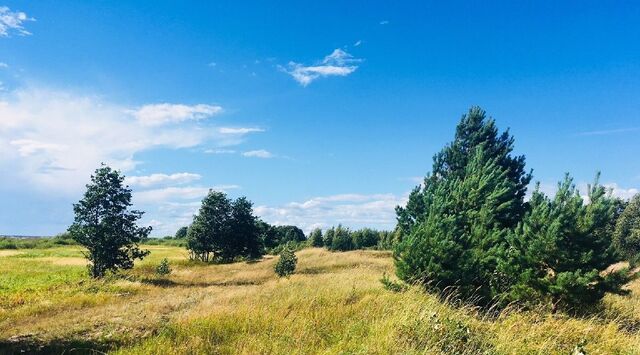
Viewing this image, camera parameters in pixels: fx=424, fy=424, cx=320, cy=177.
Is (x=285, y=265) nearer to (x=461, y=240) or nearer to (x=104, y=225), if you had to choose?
(x=104, y=225)

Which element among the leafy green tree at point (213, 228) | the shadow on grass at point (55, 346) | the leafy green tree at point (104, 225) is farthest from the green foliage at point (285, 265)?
the shadow on grass at point (55, 346)

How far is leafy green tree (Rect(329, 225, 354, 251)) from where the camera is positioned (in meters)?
69.3

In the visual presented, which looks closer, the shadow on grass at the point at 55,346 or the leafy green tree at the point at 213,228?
the shadow on grass at the point at 55,346

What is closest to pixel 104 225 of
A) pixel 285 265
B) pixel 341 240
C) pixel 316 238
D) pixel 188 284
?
pixel 188 284

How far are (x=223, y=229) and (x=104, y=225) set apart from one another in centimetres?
2073

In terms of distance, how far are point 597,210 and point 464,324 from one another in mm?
7092

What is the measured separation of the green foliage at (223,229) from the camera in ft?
157

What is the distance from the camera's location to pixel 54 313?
15.6m

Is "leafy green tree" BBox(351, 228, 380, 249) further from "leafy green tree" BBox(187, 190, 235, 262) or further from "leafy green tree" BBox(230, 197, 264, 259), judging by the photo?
"leafy green tree" BBox(187, 190, 235, 262)

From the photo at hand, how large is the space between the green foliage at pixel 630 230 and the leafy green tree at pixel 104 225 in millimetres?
45240

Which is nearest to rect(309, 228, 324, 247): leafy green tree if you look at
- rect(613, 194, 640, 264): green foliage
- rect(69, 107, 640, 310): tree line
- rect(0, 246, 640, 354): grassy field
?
rect(613, 194, 640, 264): green foliage

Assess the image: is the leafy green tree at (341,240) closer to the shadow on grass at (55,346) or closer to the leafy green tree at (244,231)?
the leafy green tree at (244,231)

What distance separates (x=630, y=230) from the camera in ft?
143

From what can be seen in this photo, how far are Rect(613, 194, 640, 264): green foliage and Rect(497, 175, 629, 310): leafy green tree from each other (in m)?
37.4
